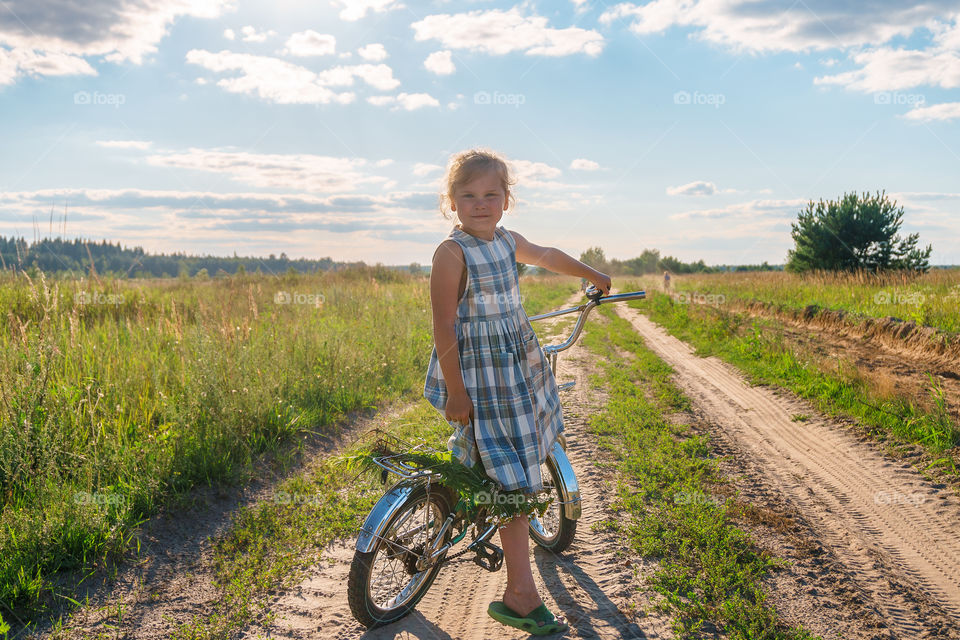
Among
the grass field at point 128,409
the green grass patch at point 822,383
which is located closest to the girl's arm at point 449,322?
the grass field at point 128,409

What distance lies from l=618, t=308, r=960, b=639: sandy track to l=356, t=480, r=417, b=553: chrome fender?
2350 millimetres

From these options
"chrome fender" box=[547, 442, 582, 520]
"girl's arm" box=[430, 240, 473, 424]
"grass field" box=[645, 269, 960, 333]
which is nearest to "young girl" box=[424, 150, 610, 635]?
"girl's arm" box=[430, 240, 473, 424]

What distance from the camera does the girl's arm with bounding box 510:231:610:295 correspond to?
2.88 m

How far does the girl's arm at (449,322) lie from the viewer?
2.36 meters

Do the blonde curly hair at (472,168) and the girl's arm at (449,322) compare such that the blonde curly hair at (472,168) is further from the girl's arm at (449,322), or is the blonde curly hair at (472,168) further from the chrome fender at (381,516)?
the chrome fender at (381,516)

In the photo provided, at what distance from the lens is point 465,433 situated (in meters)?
2.58

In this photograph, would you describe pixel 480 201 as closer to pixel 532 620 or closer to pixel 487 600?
pixel 532 620

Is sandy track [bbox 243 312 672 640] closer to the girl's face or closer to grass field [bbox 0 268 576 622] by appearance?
grass field [bbox 0 268 576 622]

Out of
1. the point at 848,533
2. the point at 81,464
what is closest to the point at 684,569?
the point at 848,533

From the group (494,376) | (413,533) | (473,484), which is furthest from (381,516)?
(494,376)

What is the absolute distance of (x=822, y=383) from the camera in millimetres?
7117

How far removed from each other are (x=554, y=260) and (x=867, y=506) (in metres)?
3.07

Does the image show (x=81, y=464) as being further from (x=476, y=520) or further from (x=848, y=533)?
(x=848, y=533)

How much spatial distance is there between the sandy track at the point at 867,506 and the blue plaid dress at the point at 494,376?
1.94 metres
